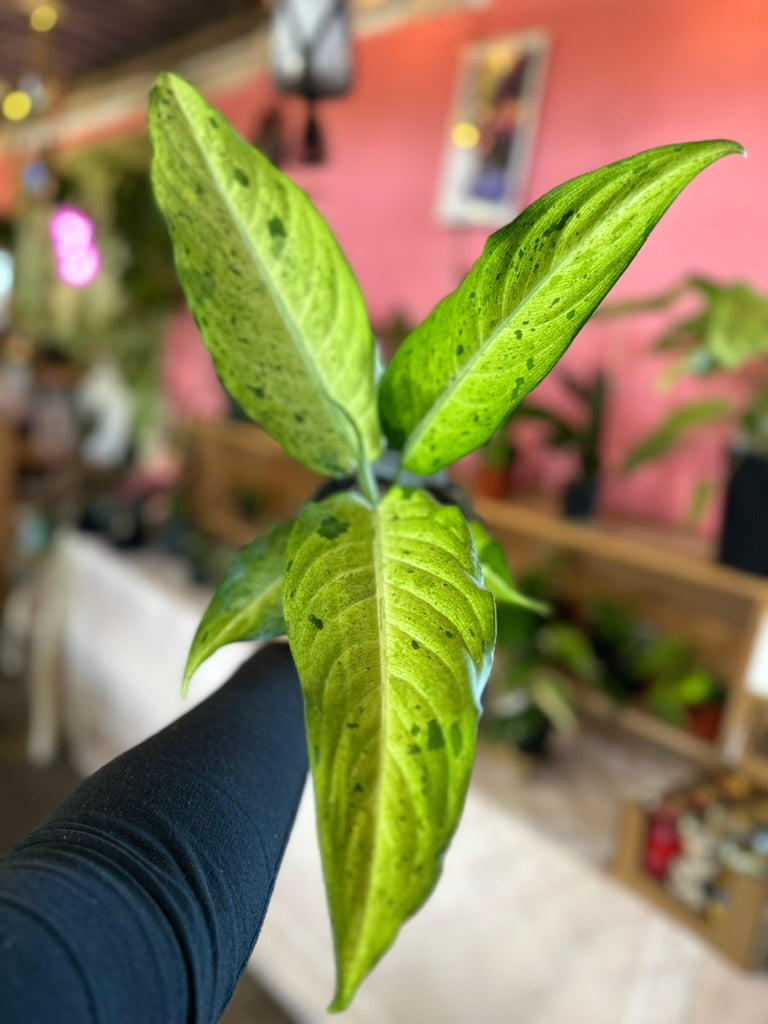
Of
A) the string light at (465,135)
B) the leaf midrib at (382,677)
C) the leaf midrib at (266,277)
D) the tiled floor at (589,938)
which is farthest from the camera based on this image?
the string light at (465,135)

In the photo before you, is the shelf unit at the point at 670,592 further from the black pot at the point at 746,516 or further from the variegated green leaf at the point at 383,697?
the variegated green leaf at the point at 383,697

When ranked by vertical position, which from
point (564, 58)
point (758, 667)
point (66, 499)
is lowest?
point (66, 499)

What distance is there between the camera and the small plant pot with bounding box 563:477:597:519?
1.67 metres

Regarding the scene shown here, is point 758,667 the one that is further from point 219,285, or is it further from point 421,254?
point 421,254

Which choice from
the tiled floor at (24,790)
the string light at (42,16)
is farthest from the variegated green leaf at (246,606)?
the string light at (42,16)

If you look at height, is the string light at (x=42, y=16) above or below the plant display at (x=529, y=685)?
above

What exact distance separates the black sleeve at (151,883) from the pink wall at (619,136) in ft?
5.22

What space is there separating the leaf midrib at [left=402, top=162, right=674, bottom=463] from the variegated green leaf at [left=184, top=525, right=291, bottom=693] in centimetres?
9

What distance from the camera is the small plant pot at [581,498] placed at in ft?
5.46

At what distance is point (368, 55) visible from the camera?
265 centimetres

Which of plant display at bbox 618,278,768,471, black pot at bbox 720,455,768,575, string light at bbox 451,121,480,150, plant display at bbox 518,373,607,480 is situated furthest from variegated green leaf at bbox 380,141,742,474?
string light at bbox 451,121,480,150

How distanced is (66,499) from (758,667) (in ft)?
9.31

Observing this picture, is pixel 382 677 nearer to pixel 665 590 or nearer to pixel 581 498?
pixel 581 498

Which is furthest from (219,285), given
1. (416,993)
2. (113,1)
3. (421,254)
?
(113,1)
